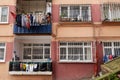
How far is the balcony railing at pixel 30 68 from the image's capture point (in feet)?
63.3

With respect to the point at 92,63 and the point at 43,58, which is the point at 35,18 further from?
the point at 92,63

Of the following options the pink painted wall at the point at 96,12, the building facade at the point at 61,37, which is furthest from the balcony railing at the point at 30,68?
the pink painted wall at the point at 96,12

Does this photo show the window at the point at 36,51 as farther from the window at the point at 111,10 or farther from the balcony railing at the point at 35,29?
the window at the point at 111,10

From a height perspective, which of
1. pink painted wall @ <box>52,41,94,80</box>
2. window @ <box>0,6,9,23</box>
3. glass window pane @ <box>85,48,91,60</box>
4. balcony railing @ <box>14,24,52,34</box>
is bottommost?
pink painted wall @ <box>52,41,94,80</box>

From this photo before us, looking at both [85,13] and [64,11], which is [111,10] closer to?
[85,13]

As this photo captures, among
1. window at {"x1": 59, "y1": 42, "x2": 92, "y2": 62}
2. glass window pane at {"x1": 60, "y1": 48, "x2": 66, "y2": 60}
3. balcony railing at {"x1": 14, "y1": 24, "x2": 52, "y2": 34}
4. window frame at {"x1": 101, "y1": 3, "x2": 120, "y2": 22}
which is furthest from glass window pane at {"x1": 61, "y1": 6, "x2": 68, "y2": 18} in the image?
window frame at {"x1": 101, "y1": 3, "x2": 120, "y2": 22}

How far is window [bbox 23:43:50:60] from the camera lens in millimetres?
21172

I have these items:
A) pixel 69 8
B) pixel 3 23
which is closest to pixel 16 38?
pixel 3 23

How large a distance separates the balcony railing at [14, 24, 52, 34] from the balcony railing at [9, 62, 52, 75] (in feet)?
7.42

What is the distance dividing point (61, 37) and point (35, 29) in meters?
1.97

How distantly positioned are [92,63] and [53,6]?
204 inches

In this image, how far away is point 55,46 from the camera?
20.1m

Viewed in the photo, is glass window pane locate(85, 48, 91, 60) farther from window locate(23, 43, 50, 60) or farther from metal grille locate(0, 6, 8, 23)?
metal grille locate(0, 6, 8, 23)

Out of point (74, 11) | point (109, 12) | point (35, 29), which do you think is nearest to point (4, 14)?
point (35, 29)
